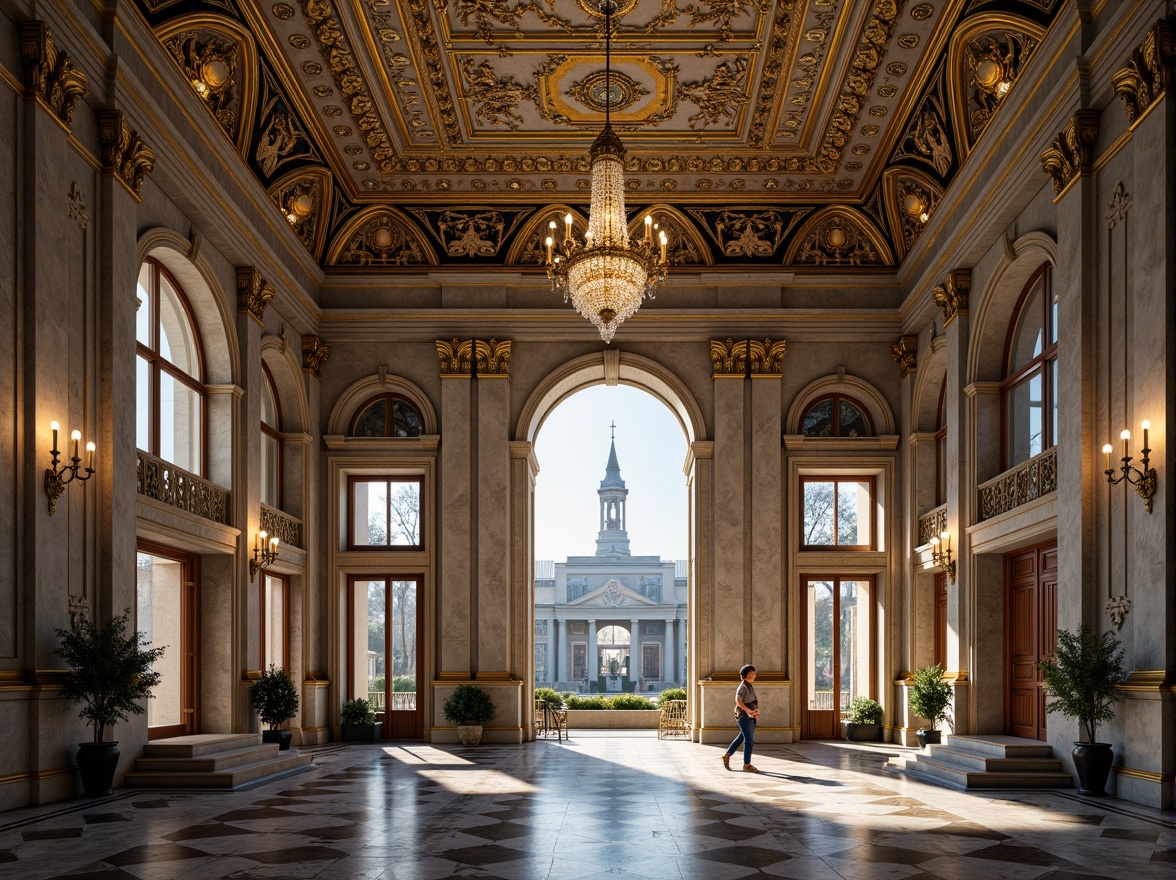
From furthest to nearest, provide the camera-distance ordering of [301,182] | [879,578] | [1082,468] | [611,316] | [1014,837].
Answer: [879,578] < [301,182] < [611,316] < [1082,468] < [1014,837]

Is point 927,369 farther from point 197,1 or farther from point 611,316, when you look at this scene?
point 197,1

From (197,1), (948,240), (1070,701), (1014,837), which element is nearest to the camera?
(1014,837)

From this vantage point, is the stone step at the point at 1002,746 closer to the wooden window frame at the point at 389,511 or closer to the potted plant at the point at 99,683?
the potted plant at the point at 99,683

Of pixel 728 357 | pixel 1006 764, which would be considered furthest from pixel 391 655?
pixel 1006 764

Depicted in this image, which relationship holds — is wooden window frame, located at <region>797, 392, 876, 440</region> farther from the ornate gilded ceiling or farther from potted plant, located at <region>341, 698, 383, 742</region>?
potted plant, located at <region>341, 698, 383, 742</region>

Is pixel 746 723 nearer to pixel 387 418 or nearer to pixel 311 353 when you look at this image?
pixel 387 418

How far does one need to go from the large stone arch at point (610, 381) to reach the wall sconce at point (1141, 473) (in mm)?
9072

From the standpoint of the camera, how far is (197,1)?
12.3 metres

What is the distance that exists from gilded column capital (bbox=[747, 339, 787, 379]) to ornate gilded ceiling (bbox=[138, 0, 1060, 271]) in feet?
4.83

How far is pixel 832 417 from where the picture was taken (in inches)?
755

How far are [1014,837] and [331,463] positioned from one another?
13.1 meters

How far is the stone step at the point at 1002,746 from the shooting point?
11.9 m

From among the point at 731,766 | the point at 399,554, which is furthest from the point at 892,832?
the point at 399,554

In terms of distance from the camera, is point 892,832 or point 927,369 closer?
point 892,832
